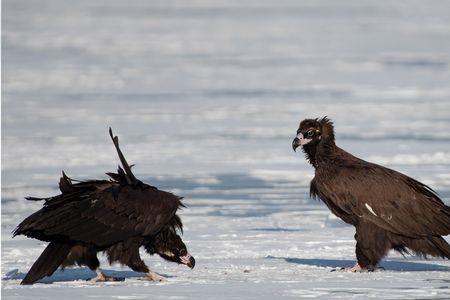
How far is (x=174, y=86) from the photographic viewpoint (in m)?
21.5

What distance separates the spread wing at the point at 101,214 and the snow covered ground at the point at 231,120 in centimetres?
34

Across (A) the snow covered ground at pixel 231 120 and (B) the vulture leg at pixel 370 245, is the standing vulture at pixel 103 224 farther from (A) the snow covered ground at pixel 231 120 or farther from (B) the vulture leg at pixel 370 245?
(B) the vulture leg at pixel 370 245

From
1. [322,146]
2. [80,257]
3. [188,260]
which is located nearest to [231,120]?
[322,146]

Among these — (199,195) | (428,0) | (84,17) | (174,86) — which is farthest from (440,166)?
(428,0)

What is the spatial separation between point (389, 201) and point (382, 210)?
91 mm

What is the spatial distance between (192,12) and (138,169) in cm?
2089

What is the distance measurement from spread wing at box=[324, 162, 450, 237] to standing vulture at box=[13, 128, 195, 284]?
121 cm

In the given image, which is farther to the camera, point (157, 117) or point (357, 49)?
point (357, 49)

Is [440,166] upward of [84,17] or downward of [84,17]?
downward

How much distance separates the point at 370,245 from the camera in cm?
925

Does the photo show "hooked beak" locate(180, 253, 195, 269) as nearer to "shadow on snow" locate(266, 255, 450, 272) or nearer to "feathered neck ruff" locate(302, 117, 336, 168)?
"shadow on snow" locate(266, 255, 450, 272)

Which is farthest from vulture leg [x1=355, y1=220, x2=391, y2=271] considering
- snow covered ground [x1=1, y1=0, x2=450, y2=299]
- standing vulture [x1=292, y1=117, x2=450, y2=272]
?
snow covered ground [x1=1, y1=0, x2=450, y2=299]

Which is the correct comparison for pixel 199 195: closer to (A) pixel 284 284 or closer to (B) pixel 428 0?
(A) pixel 284 284

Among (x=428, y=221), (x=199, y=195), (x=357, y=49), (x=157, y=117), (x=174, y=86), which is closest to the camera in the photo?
(x=428, y=221)
